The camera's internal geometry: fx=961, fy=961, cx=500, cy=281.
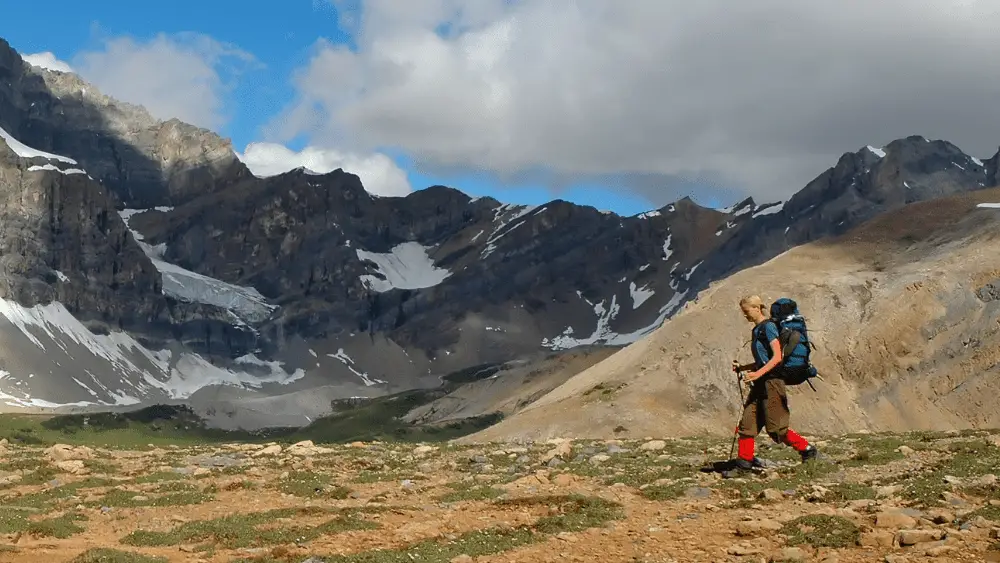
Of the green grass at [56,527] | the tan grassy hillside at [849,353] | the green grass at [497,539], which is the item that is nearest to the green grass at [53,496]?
the green grass at [56,527]

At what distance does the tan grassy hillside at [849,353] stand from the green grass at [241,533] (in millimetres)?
58810

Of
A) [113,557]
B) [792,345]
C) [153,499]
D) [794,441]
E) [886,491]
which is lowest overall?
[886,491]

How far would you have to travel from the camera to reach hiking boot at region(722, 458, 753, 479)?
22.6 metres

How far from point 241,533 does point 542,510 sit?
20.6 ft

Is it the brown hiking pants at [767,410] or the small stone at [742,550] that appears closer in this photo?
the small stone at [742,550]

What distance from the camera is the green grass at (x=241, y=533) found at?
757 inches

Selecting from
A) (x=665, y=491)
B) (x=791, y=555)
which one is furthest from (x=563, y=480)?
(x=791, y=555)

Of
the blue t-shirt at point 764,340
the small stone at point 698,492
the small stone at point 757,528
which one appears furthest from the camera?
the blue t-shirt at point 764,340

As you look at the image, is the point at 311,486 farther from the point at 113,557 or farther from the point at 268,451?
the point at 268,451

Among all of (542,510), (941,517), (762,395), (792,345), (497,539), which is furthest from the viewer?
(762,395)

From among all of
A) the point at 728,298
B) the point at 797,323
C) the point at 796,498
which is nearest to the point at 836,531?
the point at 796,498

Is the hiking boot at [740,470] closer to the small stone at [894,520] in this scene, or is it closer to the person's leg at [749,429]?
the person's leg at [749,429]

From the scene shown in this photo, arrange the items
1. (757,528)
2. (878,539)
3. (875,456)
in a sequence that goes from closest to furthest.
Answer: (878,539), (757,528), (875,456)

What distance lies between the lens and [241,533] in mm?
19906
